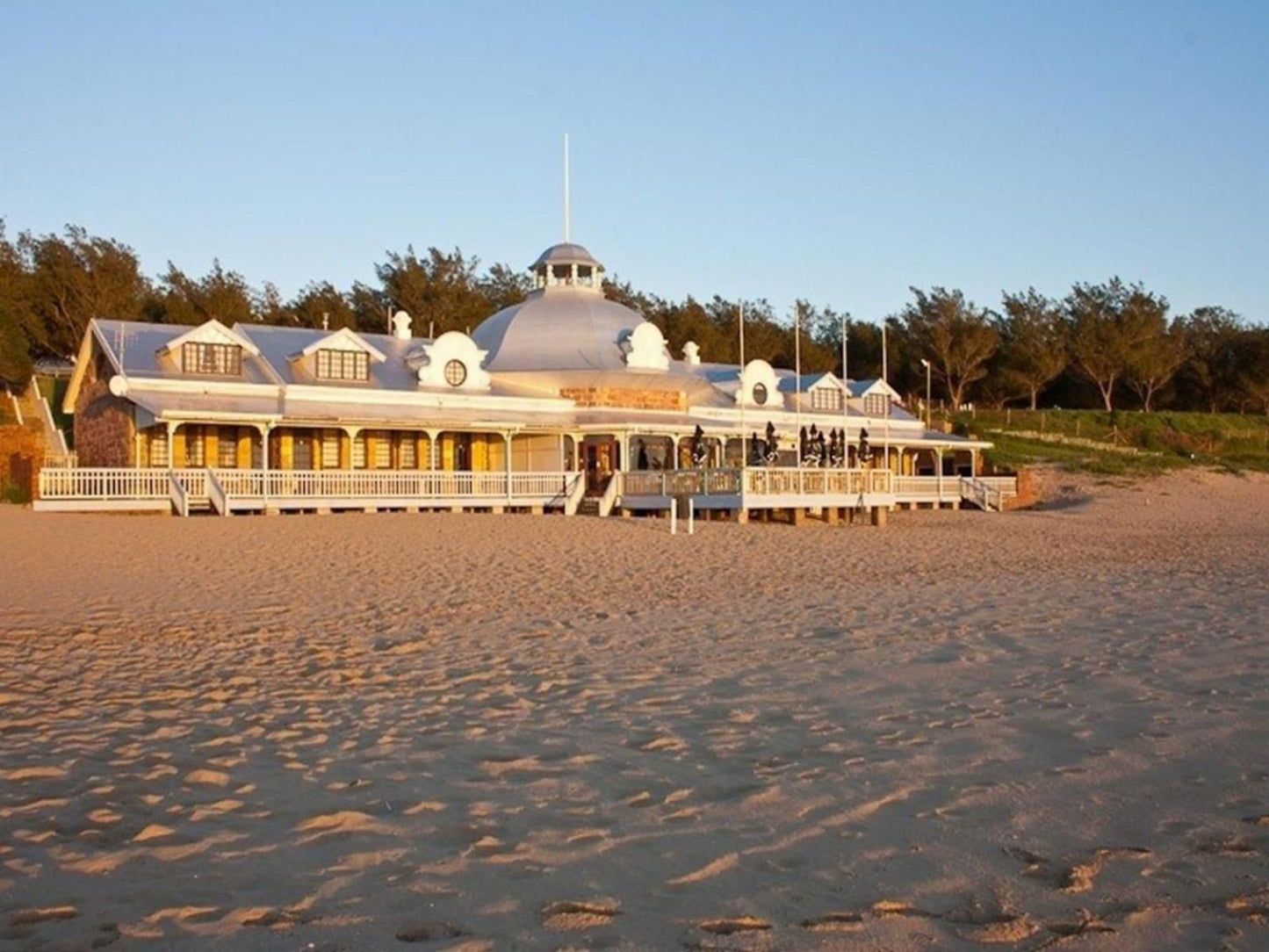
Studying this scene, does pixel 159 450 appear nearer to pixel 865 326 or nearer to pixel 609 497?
pixel 609 497

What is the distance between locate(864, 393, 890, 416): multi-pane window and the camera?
4709 centimetres

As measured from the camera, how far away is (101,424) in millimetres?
36188

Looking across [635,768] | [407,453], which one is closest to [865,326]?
[407,453]

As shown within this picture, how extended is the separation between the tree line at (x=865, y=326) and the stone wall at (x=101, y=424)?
664 inches

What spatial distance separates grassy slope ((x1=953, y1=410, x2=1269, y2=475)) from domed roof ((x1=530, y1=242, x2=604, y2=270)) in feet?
60.4

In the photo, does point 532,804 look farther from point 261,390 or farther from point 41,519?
point 261,390

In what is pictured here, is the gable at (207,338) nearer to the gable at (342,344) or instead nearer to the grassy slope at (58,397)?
the gable at (342,344)

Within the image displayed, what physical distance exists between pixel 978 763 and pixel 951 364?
2505 inches

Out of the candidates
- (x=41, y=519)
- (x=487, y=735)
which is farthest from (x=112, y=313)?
(x=487, y=735)

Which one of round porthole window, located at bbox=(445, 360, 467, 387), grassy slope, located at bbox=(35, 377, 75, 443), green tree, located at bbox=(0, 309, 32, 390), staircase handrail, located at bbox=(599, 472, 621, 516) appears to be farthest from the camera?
green tree, located at bbox=(0, 309, 32, 390)

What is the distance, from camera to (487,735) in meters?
7.51

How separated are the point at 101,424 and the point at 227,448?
15.5 ft

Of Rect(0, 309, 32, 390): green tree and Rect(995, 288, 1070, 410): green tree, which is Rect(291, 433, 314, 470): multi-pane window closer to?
Rect(0, 309, 32, 390): green tree

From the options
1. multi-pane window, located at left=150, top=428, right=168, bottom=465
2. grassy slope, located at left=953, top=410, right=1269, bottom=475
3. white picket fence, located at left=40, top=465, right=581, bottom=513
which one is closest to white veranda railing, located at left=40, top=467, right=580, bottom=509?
white picket fence, located at left=40, top=465, right=581, bottom=513
